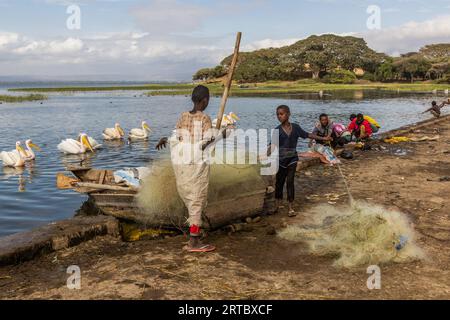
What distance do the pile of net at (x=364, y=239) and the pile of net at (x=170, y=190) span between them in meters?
1.04

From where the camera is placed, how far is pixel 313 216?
7180 millimetres

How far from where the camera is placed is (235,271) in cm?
508

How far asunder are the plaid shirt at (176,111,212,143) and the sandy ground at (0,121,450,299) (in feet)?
5.14

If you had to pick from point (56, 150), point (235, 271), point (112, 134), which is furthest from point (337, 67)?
point (235, 271)

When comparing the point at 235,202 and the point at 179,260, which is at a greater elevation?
the point at 235,202

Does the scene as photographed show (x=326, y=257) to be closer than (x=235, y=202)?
Yes

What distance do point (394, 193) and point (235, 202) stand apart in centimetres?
381

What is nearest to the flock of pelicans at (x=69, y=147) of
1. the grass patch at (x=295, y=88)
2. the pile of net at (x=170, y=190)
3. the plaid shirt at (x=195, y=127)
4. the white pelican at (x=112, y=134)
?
the white pelican at (x=112, y=134)

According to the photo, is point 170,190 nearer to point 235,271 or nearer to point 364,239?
point 235,271

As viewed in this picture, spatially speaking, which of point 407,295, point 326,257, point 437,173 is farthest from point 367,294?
point 437,173
